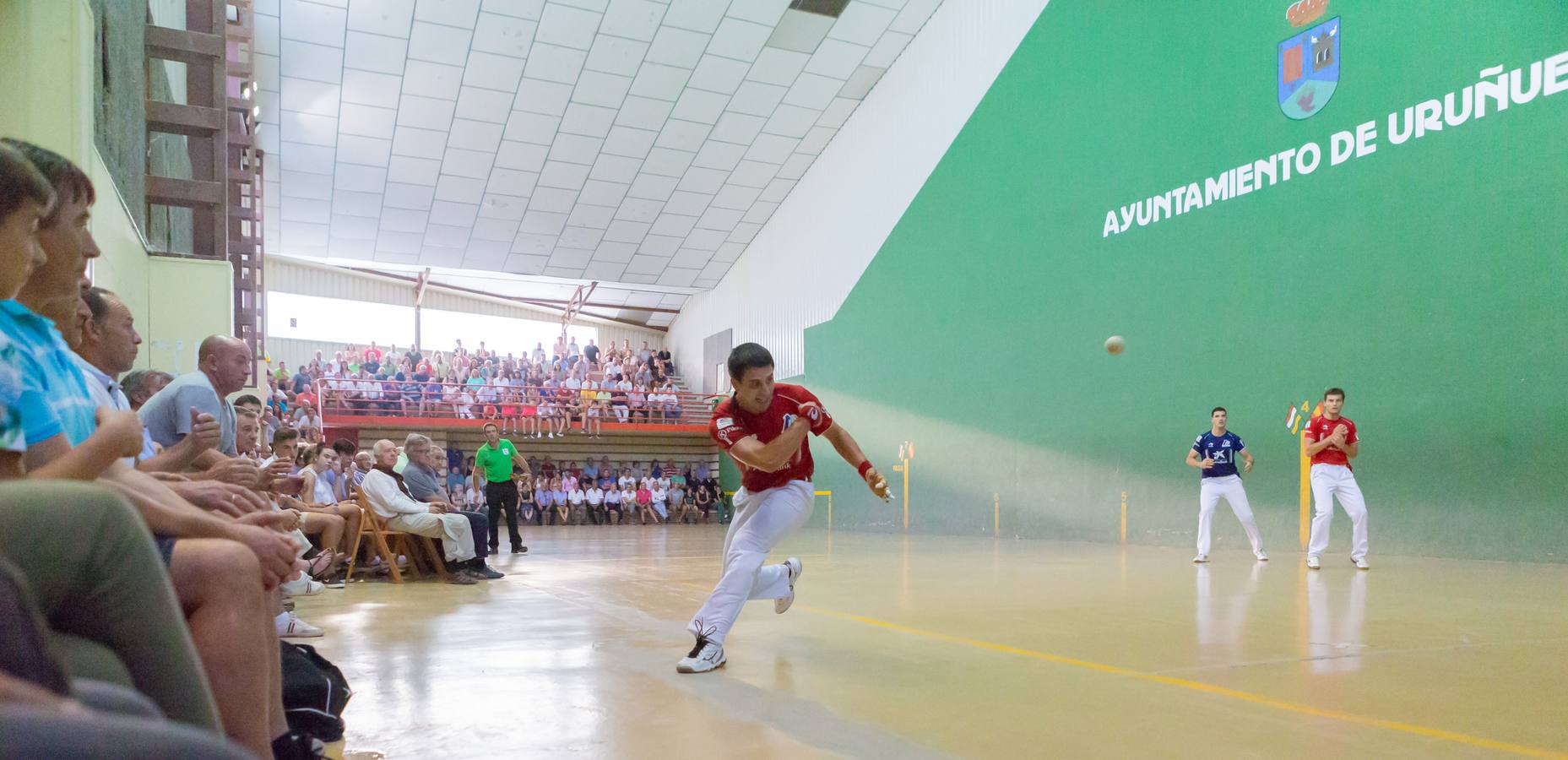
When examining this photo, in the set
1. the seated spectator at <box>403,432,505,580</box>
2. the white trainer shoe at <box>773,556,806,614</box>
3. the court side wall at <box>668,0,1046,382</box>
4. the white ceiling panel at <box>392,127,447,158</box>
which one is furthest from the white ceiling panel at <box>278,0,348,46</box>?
the white trainer shoe at <box>773,556,806,614</box>

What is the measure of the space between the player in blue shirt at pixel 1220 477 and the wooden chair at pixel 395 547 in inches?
250

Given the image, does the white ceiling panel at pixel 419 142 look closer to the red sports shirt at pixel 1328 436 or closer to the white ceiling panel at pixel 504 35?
the white ceiling panel at pixel 504 35

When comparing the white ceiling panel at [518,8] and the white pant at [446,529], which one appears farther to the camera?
the white ceiling panel at [518,8]

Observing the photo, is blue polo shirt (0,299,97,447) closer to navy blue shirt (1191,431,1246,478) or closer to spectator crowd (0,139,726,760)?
spectator crowd (0,139,726,760)

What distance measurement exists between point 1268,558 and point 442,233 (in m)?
16.1

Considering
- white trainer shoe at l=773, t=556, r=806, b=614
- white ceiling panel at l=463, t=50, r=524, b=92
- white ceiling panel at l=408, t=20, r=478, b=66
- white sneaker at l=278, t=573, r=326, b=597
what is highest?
white ceiling panel at l=408, t=20, r=478, b=66

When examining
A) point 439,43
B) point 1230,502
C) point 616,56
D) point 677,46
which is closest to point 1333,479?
point 1230,502

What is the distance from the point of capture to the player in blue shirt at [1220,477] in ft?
27.8

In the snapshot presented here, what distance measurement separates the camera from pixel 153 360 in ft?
24.3

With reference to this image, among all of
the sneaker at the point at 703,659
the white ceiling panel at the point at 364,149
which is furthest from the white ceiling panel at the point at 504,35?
the sneaker at the point at 703,659

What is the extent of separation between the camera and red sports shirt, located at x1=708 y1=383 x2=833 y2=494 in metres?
3.89

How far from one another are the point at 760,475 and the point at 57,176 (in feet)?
9.33

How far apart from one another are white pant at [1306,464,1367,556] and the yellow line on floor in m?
4.57

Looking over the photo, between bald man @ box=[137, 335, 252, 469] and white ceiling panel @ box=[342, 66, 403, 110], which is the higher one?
white ceiling panel @ box=[342, 66, 403, 110]
